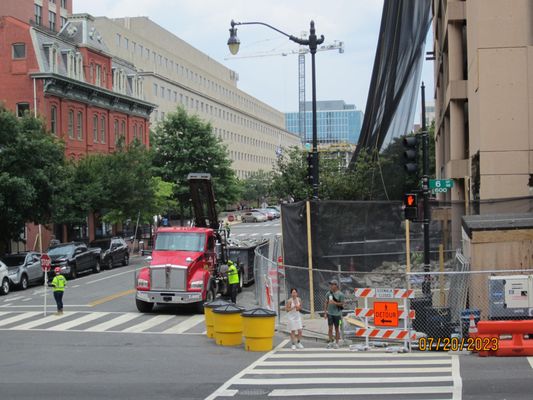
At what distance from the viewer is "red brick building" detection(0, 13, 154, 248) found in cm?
5038

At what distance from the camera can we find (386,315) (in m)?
16.5

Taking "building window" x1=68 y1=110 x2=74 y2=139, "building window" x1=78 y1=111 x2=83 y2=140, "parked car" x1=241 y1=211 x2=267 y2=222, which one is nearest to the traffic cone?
"building window" x1=68 y1=110 x2=74 y2=139

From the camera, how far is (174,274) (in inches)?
913

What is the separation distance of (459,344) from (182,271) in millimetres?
9940

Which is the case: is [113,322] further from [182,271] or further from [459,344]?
[459,344]

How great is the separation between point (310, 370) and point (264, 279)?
8.54 metres

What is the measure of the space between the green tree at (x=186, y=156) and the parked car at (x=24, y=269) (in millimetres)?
33333

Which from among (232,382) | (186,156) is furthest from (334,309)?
(186,156)

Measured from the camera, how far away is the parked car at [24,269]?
31.7m

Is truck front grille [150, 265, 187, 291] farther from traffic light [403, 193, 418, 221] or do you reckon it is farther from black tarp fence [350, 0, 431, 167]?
black tarp fence [350, 0, 431, 167]

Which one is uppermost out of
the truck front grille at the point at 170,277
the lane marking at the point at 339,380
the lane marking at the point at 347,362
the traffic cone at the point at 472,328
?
the truck front grille at the point at 170,277

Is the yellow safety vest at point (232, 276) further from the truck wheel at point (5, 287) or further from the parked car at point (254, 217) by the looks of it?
the parked car at point (254, 217)

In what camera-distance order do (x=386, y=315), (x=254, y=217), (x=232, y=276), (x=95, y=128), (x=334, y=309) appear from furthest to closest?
1. (x=254, y=217)
2. (x=95, y=128)
3. (x=232, y=276)
4. (x=334, y=309)
5. (x=386, y=315)

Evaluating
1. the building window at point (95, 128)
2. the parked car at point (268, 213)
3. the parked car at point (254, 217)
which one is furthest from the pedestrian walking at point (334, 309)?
the parked car at point (268, 213)
